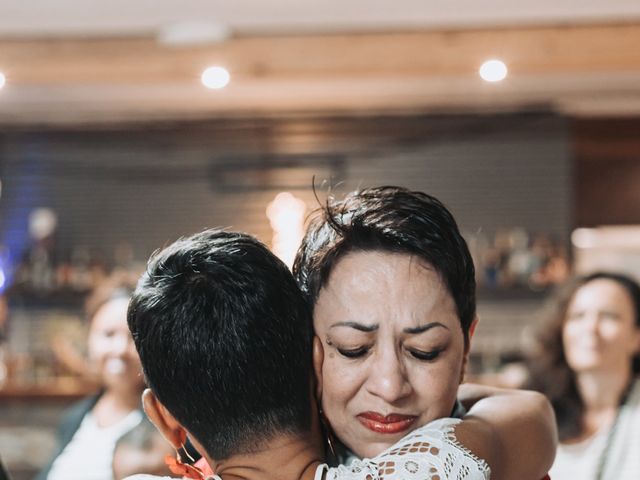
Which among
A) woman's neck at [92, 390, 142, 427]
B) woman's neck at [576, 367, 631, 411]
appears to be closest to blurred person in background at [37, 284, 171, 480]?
woman's neck at [92, 390, 142, 427]

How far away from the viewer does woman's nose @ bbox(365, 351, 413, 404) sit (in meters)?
1.18

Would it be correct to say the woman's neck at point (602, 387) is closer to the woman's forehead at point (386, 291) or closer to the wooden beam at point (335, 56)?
the wooden beam at point (335, 56)

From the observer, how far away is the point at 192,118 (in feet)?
18.7

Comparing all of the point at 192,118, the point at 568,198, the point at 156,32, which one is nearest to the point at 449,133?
the point at 568,198

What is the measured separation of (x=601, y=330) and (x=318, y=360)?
87.5 inches

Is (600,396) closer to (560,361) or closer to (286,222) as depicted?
(560,361)

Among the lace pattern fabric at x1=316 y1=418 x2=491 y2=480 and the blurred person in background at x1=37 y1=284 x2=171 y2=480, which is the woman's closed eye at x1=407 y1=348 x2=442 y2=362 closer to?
the lace pattern fabric at x1=316 y1=418 x2=491 y2=480

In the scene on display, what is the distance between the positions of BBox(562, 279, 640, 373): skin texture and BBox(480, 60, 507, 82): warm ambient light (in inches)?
39.4

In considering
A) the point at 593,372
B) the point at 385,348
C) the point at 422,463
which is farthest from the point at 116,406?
the point at 422,463

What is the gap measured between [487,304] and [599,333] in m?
2.23

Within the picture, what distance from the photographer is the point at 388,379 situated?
3.88 ft

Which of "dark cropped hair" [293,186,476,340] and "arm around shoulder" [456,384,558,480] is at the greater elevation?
"dark cropped hair" [293,186,476,340]

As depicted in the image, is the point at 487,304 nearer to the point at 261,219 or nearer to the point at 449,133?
the point at 449,133

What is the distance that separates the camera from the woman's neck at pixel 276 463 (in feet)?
3.67
